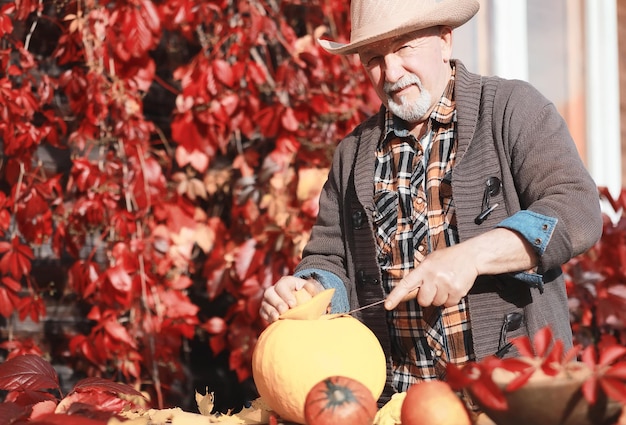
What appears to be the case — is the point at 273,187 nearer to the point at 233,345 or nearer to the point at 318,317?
the point at 233,345

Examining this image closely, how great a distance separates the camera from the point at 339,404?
1276 millimetres

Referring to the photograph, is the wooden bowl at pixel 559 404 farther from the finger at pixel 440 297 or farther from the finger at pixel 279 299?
the finger at pixel 279 299

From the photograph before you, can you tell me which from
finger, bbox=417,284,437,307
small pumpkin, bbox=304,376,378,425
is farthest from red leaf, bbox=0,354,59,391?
finger, bbox=417,284,437,307

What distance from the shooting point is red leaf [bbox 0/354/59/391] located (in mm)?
1658

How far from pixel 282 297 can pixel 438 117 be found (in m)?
0.68

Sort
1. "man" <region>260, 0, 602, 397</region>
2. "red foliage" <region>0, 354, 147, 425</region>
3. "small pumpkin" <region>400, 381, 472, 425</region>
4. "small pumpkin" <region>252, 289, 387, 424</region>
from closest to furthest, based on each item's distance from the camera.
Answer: "small pumpkin" <region>400, 381, 472, 425</region> < "red foliage" <region>0, 354, 147, 425</region> < "small pumpkin" <region>252, 289, 387, 424</region> < "man" <region>260, 0, 602, 397</region>

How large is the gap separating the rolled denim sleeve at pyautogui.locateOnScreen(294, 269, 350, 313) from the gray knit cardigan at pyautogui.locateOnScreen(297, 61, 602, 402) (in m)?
0.09

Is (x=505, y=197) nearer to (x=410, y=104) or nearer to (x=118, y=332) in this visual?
(x=410, y=104)

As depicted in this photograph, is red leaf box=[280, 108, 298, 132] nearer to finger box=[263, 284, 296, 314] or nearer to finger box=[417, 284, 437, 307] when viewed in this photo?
finger box=[263, 284, 296, 314]

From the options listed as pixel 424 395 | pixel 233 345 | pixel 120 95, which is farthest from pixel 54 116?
pixel 424 395

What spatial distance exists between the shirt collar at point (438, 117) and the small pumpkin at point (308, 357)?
2.60ft

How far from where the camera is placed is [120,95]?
3387 millimetres

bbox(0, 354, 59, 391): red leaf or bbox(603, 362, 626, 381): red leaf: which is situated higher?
bbox(603, 362, 626, 381): red leaf

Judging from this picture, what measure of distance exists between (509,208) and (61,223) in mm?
2016
